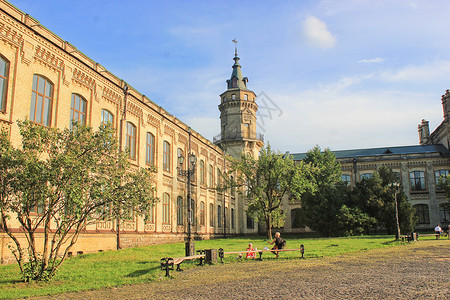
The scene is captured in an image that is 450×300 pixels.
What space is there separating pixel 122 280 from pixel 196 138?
26.9m

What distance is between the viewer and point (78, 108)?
70.7ft

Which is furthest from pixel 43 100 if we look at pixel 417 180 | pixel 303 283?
pixel 417 180

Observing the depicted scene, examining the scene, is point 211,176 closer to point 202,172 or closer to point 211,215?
point 202,172

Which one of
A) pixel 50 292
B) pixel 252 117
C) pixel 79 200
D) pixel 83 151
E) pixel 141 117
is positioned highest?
pixel 252 117

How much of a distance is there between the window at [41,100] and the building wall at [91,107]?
0.21 m

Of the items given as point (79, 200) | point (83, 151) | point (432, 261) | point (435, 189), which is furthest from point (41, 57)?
point (435, 189)

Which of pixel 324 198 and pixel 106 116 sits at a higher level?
pixel 106 116

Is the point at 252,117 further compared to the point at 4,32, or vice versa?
the point at 252,117

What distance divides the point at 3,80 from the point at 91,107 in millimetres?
5882

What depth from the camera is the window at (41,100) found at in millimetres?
18328

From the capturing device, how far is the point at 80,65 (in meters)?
21.6

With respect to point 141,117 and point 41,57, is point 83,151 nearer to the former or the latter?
point 41,57

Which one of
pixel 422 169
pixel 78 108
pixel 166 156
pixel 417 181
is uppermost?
pixel 78 108

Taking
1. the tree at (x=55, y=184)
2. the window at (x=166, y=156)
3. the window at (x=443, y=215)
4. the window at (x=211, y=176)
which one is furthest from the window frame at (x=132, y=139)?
the window at (x=443, y=215)
